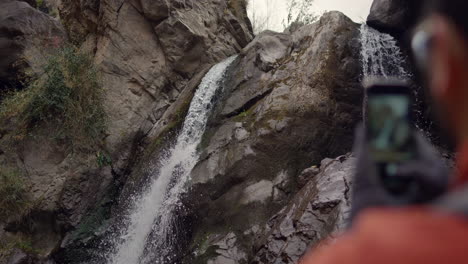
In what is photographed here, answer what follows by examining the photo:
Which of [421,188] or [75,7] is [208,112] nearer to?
[75,7]

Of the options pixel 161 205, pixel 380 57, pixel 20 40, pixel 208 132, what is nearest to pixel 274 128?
pixel 208 132

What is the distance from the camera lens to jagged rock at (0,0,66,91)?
12367mm

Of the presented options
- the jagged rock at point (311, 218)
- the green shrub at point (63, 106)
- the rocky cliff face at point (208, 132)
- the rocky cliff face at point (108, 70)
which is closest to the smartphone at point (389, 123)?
the jagged rock at point (311, 218)

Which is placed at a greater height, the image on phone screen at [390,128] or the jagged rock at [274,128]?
the image on phone screen at [390,128]

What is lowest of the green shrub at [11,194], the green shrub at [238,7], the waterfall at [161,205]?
Answer: the waterfall at [161,205]

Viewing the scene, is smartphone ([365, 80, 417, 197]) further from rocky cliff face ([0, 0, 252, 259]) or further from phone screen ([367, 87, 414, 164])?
rocky cliff face ([0, 0, 252, 259])

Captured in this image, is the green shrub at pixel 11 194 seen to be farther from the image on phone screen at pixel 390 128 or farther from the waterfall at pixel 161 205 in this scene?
the image on phone screen at pixel 390 128

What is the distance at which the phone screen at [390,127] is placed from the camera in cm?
67

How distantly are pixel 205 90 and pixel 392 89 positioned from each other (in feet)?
36.5

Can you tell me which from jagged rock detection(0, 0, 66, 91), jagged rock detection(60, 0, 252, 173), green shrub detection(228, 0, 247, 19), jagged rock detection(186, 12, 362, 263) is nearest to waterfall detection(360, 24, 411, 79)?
jagged rock detection(186, 12, 362, 263)

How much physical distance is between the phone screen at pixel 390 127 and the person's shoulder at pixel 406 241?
0.37 ft

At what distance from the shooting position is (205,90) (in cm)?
1173

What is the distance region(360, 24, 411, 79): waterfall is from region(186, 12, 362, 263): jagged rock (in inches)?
8.8

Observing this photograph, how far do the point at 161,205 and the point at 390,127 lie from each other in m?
8.80
